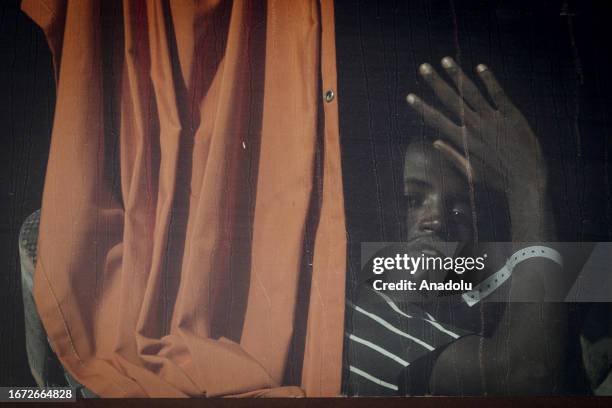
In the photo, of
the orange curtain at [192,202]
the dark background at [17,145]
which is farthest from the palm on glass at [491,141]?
the dark background at [17,145]

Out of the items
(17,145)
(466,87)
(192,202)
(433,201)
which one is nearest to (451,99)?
(466,87)

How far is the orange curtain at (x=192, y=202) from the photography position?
6.82 ft

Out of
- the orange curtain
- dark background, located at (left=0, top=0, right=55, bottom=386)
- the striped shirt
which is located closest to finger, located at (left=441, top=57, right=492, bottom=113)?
the orange curtain

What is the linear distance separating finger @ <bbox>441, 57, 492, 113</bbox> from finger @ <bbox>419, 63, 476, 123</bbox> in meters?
0.02

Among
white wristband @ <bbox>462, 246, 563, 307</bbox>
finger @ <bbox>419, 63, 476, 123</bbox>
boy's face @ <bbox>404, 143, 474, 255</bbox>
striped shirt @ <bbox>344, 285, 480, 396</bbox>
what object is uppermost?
finger @ <bbox>419, 63, 476, 123</bbox>

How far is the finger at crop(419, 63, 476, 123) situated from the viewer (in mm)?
2166

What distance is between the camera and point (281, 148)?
6.98 ft

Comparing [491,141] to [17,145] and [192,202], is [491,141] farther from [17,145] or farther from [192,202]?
[17,145]

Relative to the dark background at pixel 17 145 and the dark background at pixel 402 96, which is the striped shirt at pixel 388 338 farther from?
the dark background at pixel 17 145

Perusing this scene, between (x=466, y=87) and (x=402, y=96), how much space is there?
0.23 metres

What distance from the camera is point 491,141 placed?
2166 mm

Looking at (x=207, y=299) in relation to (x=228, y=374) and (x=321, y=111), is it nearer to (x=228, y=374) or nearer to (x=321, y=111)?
(x=228, y=374)

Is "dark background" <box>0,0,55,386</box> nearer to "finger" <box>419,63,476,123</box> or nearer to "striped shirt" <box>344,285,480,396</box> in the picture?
"striped shirt" <box>344,285,480,396</box>

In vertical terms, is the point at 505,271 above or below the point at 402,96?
below
